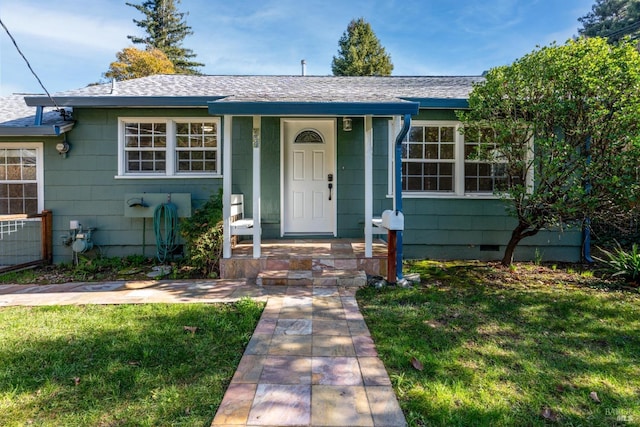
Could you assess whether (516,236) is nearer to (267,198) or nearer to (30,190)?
(267,198)

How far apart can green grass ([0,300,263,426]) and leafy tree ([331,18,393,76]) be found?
26713 mm

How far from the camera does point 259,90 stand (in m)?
6.49

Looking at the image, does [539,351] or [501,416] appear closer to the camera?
[501,416]

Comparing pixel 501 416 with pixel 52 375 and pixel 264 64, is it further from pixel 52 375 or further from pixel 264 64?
pixel 264 64

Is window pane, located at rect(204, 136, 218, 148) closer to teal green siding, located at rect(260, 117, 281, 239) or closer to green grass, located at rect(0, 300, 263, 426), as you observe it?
teal green siding, located at rect(260, 117, 281, 239)

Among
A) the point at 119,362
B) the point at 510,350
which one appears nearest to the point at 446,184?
the point at 510,350

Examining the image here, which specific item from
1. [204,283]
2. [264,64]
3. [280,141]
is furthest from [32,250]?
[264,64]

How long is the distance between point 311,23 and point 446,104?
11859mm

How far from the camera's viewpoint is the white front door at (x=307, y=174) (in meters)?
6.24

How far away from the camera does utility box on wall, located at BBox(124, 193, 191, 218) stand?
579 centimetres

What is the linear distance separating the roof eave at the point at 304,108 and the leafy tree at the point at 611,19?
2546cm

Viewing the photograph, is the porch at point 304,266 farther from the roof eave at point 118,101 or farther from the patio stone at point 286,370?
the roof eave at point 118,101

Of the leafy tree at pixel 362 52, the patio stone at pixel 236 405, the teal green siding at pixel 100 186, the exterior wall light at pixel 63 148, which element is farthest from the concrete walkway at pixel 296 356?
the leafy tree at pixel 362 52

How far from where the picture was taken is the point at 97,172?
5879mm
